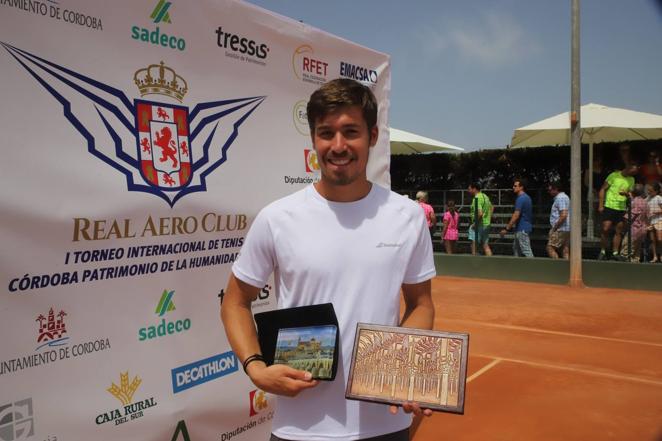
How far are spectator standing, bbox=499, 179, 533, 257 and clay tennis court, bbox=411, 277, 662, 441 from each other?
104 inches

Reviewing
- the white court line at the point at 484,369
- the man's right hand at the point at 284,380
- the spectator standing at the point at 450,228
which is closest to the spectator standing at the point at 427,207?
the spectator standing at the point at 450,228

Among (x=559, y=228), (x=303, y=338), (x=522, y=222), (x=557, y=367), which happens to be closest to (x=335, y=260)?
(x=303, y=338)

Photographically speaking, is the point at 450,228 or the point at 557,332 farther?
the point at 450,228

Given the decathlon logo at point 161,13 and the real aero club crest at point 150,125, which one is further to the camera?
the decathlon logo at point 161,13

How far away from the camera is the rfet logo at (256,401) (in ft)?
13.6

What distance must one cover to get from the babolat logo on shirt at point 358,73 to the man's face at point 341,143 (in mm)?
2779

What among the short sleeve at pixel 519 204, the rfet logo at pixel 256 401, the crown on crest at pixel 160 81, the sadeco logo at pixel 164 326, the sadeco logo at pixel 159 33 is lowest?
the rfet logo at pixel 256 401

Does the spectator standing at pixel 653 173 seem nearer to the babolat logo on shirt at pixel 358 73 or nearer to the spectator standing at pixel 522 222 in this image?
the spectator standing at pixel 522 222

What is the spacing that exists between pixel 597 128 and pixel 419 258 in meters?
14.5

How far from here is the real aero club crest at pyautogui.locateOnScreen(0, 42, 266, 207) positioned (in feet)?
9.93

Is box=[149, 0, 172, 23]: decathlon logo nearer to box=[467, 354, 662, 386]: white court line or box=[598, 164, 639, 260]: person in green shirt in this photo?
box=[467, 354, 662, 386]: white court line

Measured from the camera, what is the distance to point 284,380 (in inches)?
83.2

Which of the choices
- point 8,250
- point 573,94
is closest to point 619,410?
point 8,250

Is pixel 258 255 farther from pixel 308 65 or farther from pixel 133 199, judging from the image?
pixel 308 65
